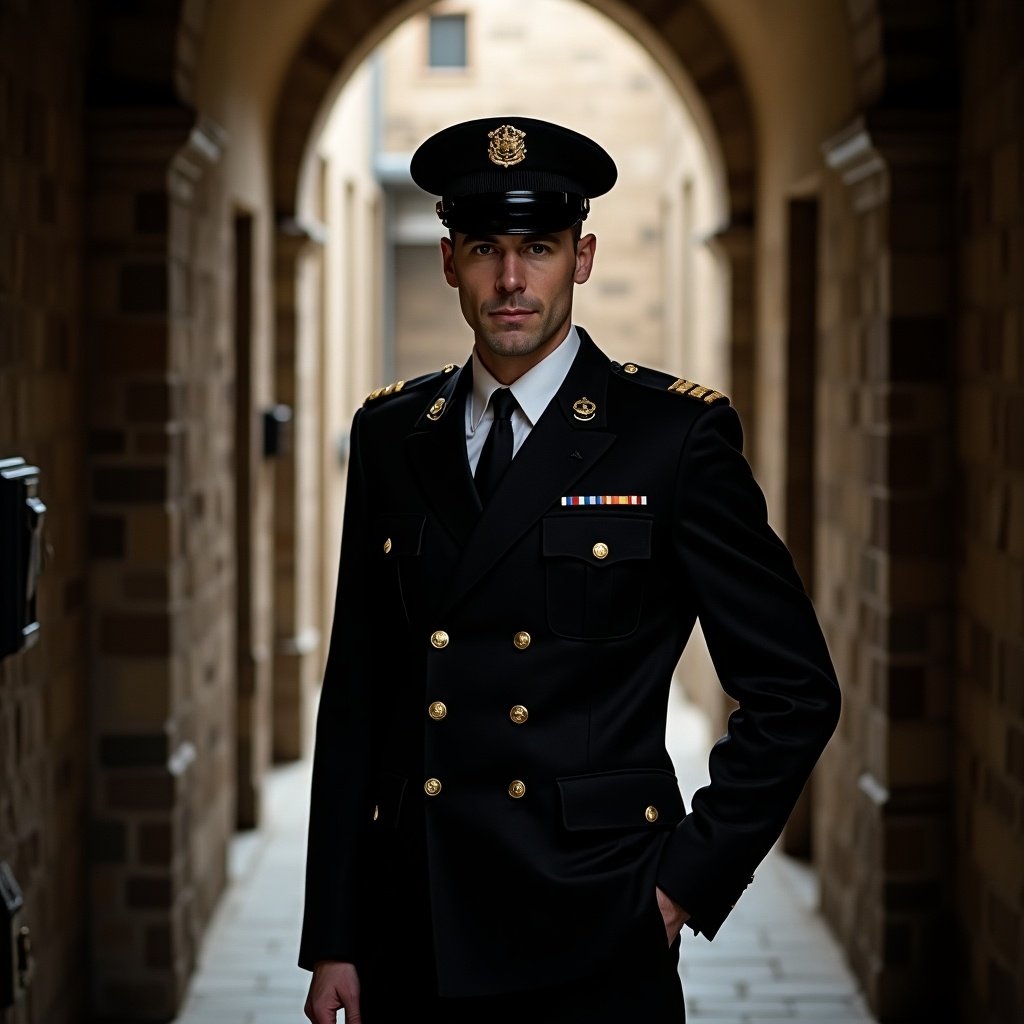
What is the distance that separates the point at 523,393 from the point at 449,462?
0.12 m

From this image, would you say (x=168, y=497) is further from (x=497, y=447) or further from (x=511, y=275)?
(x=511, y=275)

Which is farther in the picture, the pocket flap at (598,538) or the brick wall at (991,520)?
the brick wall at (991,520)

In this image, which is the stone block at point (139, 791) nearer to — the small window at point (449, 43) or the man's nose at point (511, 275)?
the man's nose at point (511, 275)

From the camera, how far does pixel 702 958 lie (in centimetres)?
503

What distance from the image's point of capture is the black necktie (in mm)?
2084

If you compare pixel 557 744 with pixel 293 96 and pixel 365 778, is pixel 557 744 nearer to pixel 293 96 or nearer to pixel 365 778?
pixel 365 778

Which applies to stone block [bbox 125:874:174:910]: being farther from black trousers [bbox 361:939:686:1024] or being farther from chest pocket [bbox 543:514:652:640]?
chest pocket [bbox 543:514:652:640]

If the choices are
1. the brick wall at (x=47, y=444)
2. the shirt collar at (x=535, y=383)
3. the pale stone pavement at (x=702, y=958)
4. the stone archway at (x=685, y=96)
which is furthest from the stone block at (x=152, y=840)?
the stone archway at (x=685, y=96)

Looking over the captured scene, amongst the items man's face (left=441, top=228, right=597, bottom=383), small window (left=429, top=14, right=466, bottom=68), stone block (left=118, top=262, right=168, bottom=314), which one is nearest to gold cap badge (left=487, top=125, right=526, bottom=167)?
man's face (left=441, top=228, right=597, bottom=383)

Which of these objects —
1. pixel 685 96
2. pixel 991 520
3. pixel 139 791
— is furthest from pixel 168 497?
pixel 685 96

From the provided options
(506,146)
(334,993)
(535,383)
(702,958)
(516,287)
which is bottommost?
(702,958)

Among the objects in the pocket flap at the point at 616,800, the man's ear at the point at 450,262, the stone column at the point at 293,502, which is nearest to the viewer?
the pocket flap at the point at 616,800

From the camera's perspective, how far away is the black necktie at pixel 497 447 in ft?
6.84

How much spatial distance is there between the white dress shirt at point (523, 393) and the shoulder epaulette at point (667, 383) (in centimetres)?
9
